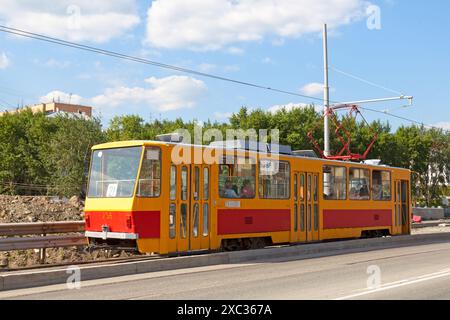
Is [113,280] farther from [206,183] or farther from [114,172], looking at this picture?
[206,183]

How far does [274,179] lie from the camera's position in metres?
16.9

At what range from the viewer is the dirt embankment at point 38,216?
57.8 ft

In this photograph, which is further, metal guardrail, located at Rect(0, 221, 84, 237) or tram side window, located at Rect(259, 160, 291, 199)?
tram side window, located at Rect(259, 160, 291, 199)

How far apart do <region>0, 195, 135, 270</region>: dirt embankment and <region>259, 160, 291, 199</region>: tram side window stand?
4908 mm

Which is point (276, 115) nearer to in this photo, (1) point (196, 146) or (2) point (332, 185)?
(2) point (332, 185)

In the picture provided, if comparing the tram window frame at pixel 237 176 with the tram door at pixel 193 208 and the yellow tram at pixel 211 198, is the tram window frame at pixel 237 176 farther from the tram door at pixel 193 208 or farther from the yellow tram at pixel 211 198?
the tram door at pixel 193 208

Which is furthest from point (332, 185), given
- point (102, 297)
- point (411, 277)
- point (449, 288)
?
point (102, 297)

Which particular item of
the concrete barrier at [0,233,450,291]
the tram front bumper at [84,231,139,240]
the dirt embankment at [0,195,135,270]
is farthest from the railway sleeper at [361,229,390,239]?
the tram front bumper at [84,231,139,240]

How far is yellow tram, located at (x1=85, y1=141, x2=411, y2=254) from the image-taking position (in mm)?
13625

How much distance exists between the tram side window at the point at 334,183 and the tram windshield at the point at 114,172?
7.61 meters

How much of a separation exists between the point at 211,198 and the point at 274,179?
2.77m

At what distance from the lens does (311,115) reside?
189 ft

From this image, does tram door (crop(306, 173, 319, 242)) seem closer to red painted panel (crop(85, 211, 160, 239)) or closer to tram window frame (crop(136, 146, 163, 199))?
tram window frame (crop(136, 146, 163, 199))

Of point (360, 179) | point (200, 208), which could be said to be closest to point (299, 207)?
point (360, 179)
